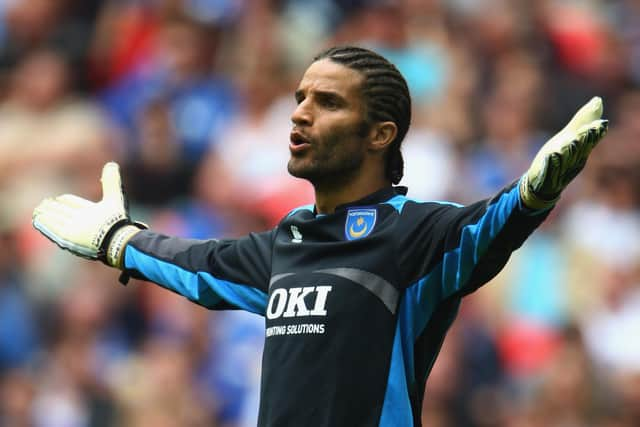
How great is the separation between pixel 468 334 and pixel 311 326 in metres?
4.28

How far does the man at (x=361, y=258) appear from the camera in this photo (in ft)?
12.9

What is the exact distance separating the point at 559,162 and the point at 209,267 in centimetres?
140

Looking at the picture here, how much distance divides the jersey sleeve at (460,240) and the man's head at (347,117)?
0.24 meters

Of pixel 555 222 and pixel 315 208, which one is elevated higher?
pixel 555 222

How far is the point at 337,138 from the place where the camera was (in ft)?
14.2

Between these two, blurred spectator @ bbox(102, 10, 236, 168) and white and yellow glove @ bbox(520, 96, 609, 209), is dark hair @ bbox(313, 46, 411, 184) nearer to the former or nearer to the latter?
white and yellow glove @ bbox(520, 96, 609, 209)

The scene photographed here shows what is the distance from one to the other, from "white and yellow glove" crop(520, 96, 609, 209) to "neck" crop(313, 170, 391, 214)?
72 cm

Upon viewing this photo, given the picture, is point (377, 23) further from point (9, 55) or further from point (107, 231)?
point (107, 231)

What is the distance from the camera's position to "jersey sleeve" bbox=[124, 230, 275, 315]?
4.54 metres

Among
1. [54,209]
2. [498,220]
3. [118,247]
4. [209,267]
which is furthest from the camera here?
[54,209]

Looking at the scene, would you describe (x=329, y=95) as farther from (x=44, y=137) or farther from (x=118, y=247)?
(x=44, y=137)

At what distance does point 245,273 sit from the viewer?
456 centimetres

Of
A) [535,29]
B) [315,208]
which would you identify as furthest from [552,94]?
[315,208]

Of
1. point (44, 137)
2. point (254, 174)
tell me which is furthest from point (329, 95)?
point (44, 137)
